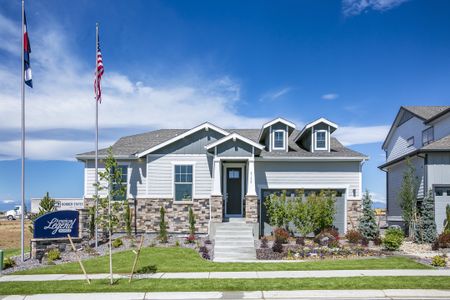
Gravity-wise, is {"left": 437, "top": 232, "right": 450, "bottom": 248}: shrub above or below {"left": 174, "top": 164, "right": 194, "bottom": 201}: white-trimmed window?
below

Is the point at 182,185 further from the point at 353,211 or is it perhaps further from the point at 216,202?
the point at 353,211

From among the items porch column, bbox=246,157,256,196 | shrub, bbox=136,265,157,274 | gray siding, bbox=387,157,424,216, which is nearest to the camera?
shrub, bbox=136,265,157,274

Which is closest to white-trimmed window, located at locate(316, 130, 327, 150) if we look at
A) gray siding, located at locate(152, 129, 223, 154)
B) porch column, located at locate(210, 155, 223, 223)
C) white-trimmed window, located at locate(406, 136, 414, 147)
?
gray siding, located at locate(152, 129, 223, 154)

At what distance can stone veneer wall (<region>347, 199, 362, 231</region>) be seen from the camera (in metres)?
22.0

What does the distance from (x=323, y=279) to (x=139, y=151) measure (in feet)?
46.5

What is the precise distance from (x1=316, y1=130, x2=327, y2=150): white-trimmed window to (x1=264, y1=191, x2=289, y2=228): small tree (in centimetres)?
371

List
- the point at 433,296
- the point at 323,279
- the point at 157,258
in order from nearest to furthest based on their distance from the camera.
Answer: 1. the point at 433,296
2. the point at 323,279
3. the point at 157,258

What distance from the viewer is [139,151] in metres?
23.3

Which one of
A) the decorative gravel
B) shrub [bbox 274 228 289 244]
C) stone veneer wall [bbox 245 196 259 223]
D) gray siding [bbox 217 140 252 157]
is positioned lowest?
the decorative gravel

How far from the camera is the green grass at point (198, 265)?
1361 centimetres

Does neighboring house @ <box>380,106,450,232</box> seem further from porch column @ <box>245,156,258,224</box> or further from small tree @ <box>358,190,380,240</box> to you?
porch column @ <box>245,156,258,224</box>

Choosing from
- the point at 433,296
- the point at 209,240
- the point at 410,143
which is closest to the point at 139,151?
the point at 209,240

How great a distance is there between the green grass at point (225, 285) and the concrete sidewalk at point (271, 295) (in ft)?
1.15

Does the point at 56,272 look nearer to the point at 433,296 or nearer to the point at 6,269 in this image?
the point at 6,269
